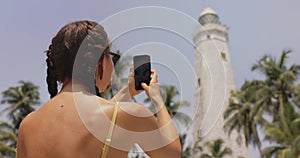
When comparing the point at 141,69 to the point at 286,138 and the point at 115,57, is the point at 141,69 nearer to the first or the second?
the point at 115,57

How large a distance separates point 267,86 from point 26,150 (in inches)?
1300

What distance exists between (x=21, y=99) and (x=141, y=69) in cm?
3657

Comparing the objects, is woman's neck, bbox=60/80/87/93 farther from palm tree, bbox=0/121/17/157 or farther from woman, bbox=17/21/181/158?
palm tree, bbox=0/121/17/157

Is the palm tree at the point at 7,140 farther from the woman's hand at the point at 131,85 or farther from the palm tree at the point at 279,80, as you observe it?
the woman's hand at the point at 131,85

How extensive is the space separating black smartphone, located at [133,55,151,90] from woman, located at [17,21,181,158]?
3 centimetres

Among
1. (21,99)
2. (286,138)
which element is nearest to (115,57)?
(286,138)

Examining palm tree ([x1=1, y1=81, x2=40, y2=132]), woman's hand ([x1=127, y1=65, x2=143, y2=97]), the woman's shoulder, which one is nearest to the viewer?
the woman's shoulder

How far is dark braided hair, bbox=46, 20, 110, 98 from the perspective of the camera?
1652 mm

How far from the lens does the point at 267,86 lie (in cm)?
3341

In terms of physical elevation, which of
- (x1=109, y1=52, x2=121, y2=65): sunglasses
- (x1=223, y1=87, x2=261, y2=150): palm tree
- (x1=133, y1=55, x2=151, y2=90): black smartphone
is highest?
(x1=109, y1=52, x2=121, y2=65): sunglasses

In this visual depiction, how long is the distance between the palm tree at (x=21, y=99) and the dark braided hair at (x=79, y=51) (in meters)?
35.1

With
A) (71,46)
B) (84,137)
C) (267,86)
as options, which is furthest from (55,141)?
(267,86)

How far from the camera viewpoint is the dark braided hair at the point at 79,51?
5.42 feet

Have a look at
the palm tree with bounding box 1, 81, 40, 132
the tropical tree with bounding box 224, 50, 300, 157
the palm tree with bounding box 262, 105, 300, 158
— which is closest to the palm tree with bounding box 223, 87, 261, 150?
the tropical tree with bounding box 224, 50, 300, 157
